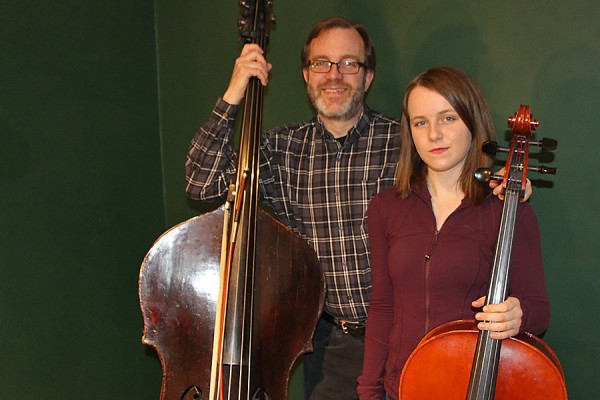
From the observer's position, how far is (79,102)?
2346 mm

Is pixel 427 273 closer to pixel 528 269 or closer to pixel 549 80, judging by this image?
pixel 528 269

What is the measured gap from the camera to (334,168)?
2.03 metres

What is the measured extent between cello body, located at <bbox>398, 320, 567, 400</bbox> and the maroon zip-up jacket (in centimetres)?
9

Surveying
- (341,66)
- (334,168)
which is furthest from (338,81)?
(334,168)

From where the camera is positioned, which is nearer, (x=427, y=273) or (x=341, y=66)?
(x=427, y=273)

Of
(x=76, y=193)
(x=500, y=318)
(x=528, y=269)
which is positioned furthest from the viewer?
(x=76, y=193)

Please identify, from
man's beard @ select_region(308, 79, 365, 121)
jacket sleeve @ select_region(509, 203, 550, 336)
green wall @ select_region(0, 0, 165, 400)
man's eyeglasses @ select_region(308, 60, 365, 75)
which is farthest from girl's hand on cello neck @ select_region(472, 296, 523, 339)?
green wall @ select_region(0, 0, 165, 400)

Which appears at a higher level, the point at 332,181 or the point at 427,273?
the point at 332,181

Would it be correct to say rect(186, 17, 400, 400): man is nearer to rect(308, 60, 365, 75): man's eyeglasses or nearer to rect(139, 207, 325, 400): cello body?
rect(308, 60, 365, 75): man's eyeglasses

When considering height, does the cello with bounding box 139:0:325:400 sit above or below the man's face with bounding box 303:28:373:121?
below

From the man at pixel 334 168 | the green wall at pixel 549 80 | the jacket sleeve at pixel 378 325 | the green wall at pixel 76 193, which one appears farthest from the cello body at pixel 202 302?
the green wall at pixel 549 80

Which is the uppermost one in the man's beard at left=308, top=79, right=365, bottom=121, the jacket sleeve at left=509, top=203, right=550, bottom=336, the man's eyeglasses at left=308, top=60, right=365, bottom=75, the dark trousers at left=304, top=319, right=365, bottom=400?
the man's eyeglasses at left=308, top=60, right=365, bottom=75

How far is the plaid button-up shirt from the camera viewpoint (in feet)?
6.49

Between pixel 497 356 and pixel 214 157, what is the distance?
1.09m
